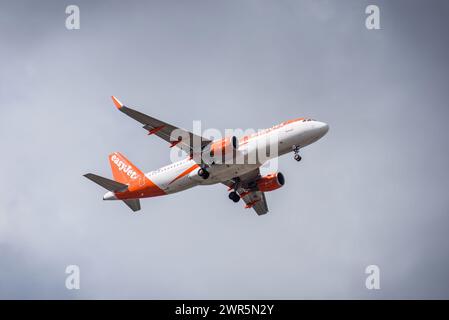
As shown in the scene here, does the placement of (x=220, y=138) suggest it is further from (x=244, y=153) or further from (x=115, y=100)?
(x=115, y=100)

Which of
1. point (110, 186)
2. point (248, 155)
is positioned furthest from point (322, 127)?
point (110, 186)

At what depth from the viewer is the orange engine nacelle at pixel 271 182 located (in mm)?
78688

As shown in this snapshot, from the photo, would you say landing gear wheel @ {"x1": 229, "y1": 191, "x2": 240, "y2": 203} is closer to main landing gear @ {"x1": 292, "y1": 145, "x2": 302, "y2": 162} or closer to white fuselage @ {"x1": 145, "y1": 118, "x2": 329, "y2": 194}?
white fuselage @ {"x1": 145, "y1": 118, "x2": 329, "y2": 194}

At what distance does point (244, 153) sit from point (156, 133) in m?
8.04

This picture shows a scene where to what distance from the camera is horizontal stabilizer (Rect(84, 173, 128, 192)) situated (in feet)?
246

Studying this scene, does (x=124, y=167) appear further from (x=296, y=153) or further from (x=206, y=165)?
(x=296, y=153)

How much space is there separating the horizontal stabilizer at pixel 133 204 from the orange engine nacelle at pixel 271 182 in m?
12.2

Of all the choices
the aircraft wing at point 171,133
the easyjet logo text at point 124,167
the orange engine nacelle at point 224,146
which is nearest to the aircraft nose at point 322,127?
the orange engine nacelle at point 224,146

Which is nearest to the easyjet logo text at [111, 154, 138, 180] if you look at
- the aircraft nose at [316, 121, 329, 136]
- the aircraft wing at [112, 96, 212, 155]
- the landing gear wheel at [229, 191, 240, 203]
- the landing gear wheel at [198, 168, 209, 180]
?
the aircraft wing at [112, 96, 212, 155]

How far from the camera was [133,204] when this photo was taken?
7894 cm

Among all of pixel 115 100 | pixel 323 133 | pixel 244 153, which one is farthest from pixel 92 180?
pixel 323 133

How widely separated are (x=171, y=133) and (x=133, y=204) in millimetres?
10968

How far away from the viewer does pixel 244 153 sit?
70.7 metres

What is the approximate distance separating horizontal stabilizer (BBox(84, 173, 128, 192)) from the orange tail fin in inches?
47.6
